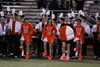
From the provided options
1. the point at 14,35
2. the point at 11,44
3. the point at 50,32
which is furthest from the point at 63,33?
the point at 11,44

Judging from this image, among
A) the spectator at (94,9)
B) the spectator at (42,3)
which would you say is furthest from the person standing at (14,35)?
the spectator at (94,9)

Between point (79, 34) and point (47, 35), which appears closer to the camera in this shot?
point (79, 34)

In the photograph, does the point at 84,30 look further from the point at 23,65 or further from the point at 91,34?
the point at 23,65

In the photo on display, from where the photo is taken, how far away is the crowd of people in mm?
16516

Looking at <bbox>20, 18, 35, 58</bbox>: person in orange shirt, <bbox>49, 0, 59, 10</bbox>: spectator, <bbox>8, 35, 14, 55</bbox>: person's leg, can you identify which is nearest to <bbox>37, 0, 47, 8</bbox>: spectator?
<bbox>49, 0, 59, 10</bbox>: spectator

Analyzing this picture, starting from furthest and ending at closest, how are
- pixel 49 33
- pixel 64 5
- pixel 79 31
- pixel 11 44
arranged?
pixel 64 5 < pixel 11 44 < pixel 49 33 < pixel 79 31

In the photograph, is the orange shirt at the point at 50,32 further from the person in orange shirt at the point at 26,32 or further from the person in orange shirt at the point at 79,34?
the person in orange shirt at the point at 79,34

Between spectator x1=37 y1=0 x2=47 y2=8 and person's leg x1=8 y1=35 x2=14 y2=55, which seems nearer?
person's leg x1=8 y1=35 x2=14 y2=55

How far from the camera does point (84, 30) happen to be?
1708 cm

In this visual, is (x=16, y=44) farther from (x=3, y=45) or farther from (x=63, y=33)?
(x=63, y=33)

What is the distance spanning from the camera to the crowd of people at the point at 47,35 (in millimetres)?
16516

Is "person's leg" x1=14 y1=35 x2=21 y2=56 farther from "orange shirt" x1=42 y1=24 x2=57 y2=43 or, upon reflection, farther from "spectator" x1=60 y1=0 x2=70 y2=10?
"spectator" x1=60 y1=0 x2=70 y2=10

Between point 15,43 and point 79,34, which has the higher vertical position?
point 79,34

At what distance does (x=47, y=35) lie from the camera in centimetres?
1719
